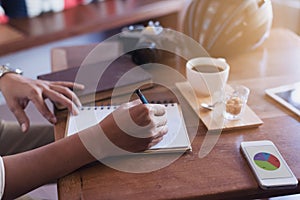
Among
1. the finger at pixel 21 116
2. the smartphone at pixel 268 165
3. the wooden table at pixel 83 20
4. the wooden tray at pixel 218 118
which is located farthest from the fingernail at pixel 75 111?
the wooden table at pixel 83 20

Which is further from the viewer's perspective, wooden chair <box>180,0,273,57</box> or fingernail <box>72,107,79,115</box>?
wooden chair <box>180,0,273,57</box>

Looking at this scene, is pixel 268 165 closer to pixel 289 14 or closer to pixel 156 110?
pixel 156 110

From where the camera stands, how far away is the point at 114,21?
6.42 ft

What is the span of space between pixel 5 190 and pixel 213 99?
0.51 m

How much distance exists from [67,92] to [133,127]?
0.86ft

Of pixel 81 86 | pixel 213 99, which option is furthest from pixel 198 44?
pixel 81 86

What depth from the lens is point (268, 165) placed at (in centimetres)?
68

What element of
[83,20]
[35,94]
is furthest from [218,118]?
[83,20]

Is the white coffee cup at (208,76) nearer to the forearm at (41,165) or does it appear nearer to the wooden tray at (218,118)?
the wooden tray at (218,118)

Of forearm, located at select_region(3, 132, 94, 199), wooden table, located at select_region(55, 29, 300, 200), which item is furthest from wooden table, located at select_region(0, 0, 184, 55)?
forearm, located at select_region(3, 132, 94, 199)

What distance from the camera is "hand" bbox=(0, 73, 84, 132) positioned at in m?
0.86

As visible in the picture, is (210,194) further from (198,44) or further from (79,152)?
(198,44)

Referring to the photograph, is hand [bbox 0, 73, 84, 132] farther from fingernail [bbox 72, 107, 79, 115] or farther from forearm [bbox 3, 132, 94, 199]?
forearm [bbox 3, 132, 94, 199]

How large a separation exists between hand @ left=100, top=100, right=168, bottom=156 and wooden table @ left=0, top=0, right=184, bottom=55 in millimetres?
1193
